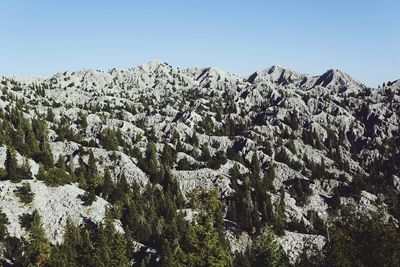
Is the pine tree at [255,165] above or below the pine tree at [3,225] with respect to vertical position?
above

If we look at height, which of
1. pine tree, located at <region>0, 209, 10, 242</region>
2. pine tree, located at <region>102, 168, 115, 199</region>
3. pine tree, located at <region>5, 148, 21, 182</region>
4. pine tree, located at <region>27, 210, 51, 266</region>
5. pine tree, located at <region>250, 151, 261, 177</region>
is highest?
pine tree, located at <region>250, 151, 261, 177</region>

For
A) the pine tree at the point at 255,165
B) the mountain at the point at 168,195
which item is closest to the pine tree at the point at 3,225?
the mountain at the point at 168,195

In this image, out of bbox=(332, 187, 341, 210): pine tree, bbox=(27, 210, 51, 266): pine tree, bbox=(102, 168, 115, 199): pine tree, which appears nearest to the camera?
bbox=(27, 210, 51, 266): pine tree

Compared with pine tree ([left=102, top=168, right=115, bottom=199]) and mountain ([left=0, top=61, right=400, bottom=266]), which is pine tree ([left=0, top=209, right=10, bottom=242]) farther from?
pine tree ([left=102, top=168, right=115, bottom=199])

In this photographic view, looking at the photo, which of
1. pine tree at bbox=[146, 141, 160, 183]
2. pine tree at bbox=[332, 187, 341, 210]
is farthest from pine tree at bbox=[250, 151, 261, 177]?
pine tree at bbox=[146, 141, 160, 183]

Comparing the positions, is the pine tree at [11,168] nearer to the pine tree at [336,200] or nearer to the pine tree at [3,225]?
the pine tree at [3,225]

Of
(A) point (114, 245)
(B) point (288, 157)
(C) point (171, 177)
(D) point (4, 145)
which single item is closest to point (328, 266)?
(A) point (114, 245)

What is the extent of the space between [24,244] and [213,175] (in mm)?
78062

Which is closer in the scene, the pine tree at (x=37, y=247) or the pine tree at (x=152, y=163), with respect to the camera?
the pine tree at (x=37, y=247)

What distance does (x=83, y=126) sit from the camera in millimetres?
188750

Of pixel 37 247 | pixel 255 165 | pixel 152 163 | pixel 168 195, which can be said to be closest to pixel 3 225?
pixel 37 247

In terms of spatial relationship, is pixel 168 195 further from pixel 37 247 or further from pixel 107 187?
pixel 37 247

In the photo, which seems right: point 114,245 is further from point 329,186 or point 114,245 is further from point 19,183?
point 329,186

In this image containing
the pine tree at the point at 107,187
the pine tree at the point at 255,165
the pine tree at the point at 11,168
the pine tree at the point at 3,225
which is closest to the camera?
the pine tree at the point at 3,225
